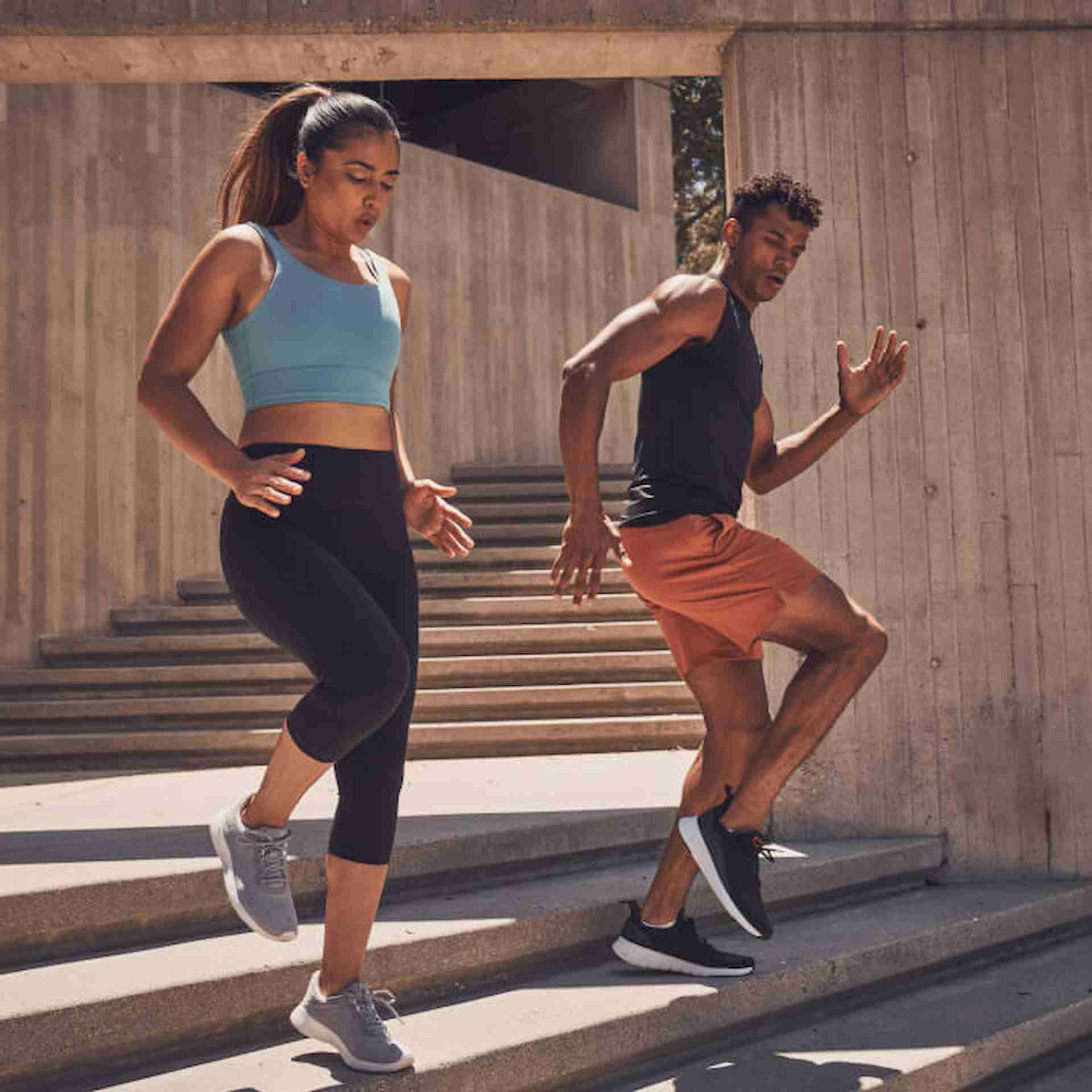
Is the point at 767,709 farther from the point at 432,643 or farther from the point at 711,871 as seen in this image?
the point at 432,643

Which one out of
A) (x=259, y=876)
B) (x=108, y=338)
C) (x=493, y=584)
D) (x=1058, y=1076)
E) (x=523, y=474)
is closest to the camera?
(x=259, y=876)

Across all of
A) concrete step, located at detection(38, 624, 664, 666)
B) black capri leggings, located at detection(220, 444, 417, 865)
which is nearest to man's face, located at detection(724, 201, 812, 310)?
black capri leggings, located at detection(220, 444, 417, 865)

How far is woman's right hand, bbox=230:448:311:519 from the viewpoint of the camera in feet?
6.82

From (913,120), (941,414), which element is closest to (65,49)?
(913,120)

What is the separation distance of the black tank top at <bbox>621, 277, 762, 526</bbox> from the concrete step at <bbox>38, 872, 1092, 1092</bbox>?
984 mm

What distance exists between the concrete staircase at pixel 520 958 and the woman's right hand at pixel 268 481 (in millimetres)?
935

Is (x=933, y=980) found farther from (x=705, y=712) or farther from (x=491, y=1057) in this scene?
(x=491, y=1057)

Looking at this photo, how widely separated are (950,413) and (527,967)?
2.33 m

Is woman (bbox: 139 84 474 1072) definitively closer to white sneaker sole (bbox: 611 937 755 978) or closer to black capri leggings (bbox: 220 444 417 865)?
black capri leggings (bbox: 220 444 417 865)

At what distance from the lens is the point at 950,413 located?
4.41 metres

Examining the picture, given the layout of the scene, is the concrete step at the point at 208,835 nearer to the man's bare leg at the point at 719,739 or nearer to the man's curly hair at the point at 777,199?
the man's bare leg at the point at 719,739

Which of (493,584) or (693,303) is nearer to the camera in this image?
(693,303)

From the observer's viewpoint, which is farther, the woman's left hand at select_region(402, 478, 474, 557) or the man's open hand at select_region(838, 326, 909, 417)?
the man's open hand at select_region(838, 326, 909, 417)

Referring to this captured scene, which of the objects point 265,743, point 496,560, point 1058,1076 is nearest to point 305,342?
point 1058,1076
